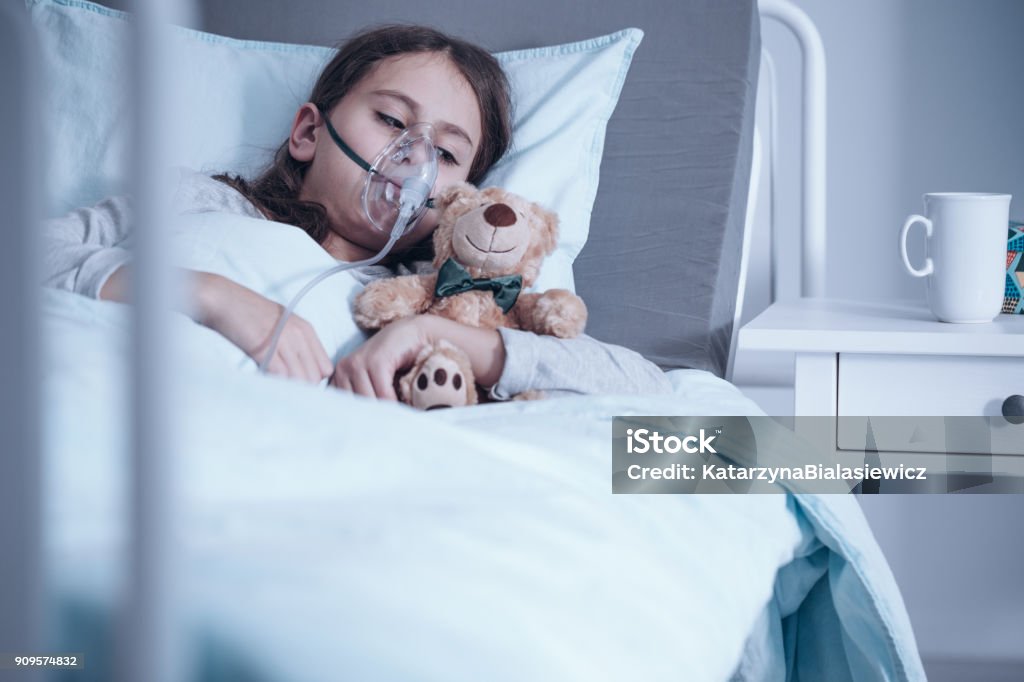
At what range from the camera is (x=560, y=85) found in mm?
1347

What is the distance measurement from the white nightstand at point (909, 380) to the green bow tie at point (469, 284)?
0.26 metres

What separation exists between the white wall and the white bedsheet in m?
0.99

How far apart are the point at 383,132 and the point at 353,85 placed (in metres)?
0.11

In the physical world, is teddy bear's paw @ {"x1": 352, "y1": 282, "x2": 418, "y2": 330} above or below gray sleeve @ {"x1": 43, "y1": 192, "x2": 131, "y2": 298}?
below

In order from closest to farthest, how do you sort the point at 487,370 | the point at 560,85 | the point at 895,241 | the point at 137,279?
the point at 137,279 → the point at 487,370 → the point at 560,85 → the point at 895,241

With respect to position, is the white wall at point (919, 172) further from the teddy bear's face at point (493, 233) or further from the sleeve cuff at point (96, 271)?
the sleeve cuff at point (96, 271)

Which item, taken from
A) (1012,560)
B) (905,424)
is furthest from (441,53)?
(1012,560)

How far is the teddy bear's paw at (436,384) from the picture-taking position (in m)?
0.88

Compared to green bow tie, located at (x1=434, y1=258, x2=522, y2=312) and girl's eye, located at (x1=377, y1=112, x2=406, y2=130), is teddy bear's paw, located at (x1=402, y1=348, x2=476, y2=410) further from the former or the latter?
girl's eye, located at (x1=377, y1=112, x2=406, y2=130)

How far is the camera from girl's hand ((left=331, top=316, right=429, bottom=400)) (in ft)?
2.90

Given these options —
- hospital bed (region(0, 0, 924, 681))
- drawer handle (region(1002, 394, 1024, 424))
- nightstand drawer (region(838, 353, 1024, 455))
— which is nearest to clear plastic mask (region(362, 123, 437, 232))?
hospital bed (region(0, 0, 924, 681))

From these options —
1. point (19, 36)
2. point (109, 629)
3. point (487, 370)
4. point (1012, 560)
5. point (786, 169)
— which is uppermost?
point (786, 169)

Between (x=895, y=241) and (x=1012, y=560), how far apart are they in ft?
1.93

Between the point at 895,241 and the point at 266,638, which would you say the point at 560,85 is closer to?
the point at 895,241
